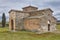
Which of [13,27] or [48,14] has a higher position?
[48,14]

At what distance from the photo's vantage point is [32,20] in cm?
3384

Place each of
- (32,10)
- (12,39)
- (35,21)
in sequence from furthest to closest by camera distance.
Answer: (32,10)
(35,21)
(12,39)

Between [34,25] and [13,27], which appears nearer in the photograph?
[34,25]

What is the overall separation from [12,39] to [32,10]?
758 inches

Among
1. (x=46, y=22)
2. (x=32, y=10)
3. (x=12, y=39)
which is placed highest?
(x=32, y=10)

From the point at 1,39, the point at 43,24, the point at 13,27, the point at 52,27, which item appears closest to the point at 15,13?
the point at 13,27

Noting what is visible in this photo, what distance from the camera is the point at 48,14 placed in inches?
1444

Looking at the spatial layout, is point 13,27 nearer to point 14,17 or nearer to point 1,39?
point 14,17

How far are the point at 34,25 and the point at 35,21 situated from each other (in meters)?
0.87

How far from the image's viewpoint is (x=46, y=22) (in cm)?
3488

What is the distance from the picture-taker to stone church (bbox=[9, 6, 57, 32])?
3366 cm

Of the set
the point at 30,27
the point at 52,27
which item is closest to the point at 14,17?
the point at 30,27

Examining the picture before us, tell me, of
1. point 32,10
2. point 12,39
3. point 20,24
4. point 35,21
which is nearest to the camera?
point 12,39

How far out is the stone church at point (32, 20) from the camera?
1325 inches
